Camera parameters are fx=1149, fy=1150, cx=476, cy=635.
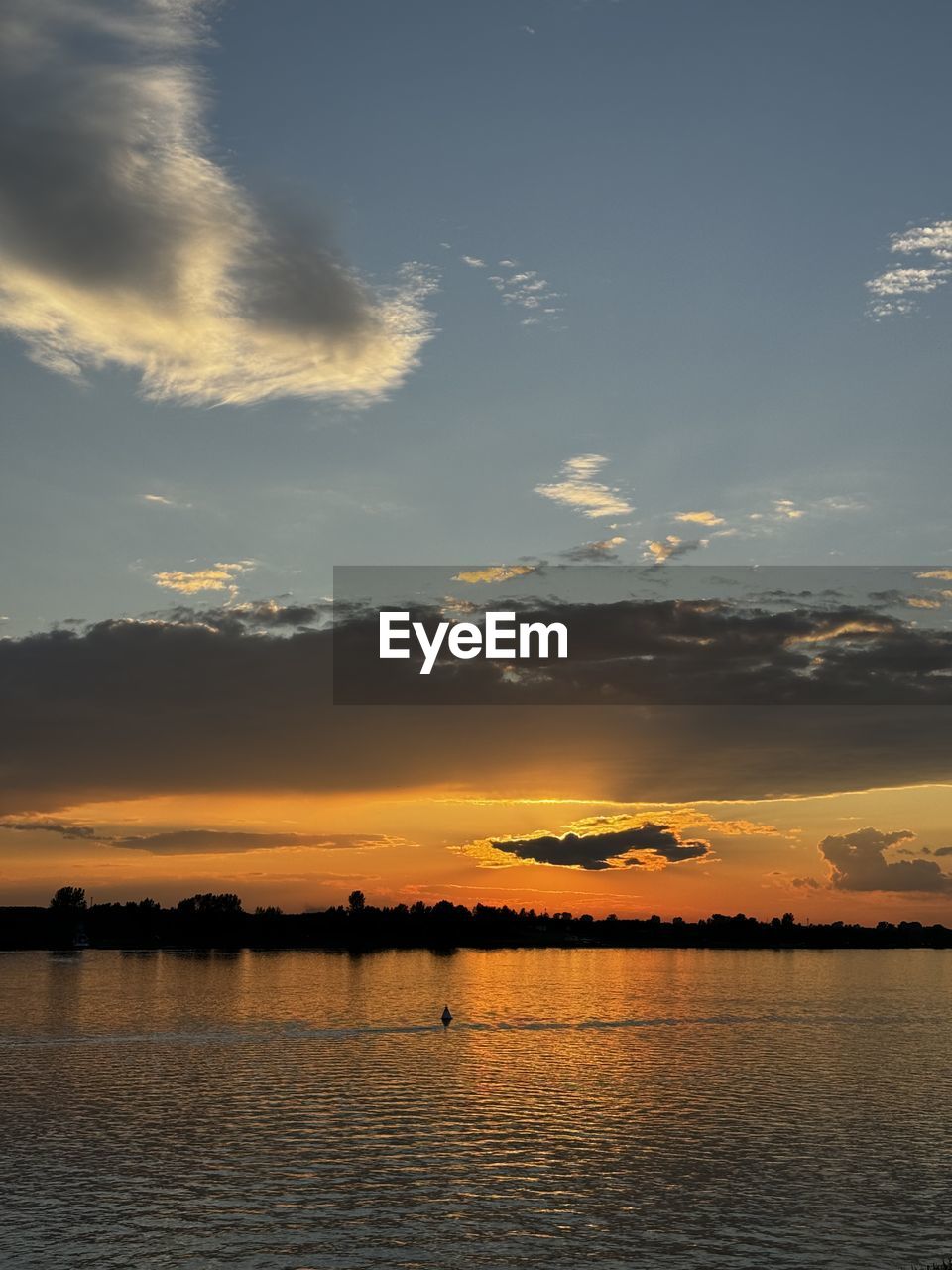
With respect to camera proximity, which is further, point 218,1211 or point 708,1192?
point 708,1192

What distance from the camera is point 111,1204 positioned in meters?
63.9

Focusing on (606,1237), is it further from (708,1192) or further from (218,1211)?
(218,1211)

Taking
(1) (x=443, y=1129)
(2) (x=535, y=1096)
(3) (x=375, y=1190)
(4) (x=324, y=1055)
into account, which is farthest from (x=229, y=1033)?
(3) (x=375, y=1190)

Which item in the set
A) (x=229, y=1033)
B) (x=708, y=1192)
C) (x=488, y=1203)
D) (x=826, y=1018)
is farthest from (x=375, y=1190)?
(x=826, y=1018)

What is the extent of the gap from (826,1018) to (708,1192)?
14020 cm

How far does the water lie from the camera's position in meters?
56.6

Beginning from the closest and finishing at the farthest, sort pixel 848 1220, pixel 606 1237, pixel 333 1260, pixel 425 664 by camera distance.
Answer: pixel 333 1260, pixel 606 1237, pixel 848 1220, pixel 425 664

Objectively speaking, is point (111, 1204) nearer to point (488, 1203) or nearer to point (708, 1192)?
point (488, 1203)

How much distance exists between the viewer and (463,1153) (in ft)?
257

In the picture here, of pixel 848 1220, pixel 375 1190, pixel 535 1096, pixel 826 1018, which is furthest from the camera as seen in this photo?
pixel 826 1018

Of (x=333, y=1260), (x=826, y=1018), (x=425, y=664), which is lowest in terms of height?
(x=826, y=1018)

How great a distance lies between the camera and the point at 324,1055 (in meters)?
131

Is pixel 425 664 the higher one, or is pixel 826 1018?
pixel 425 664

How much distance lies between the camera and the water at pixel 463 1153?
2229 inches
